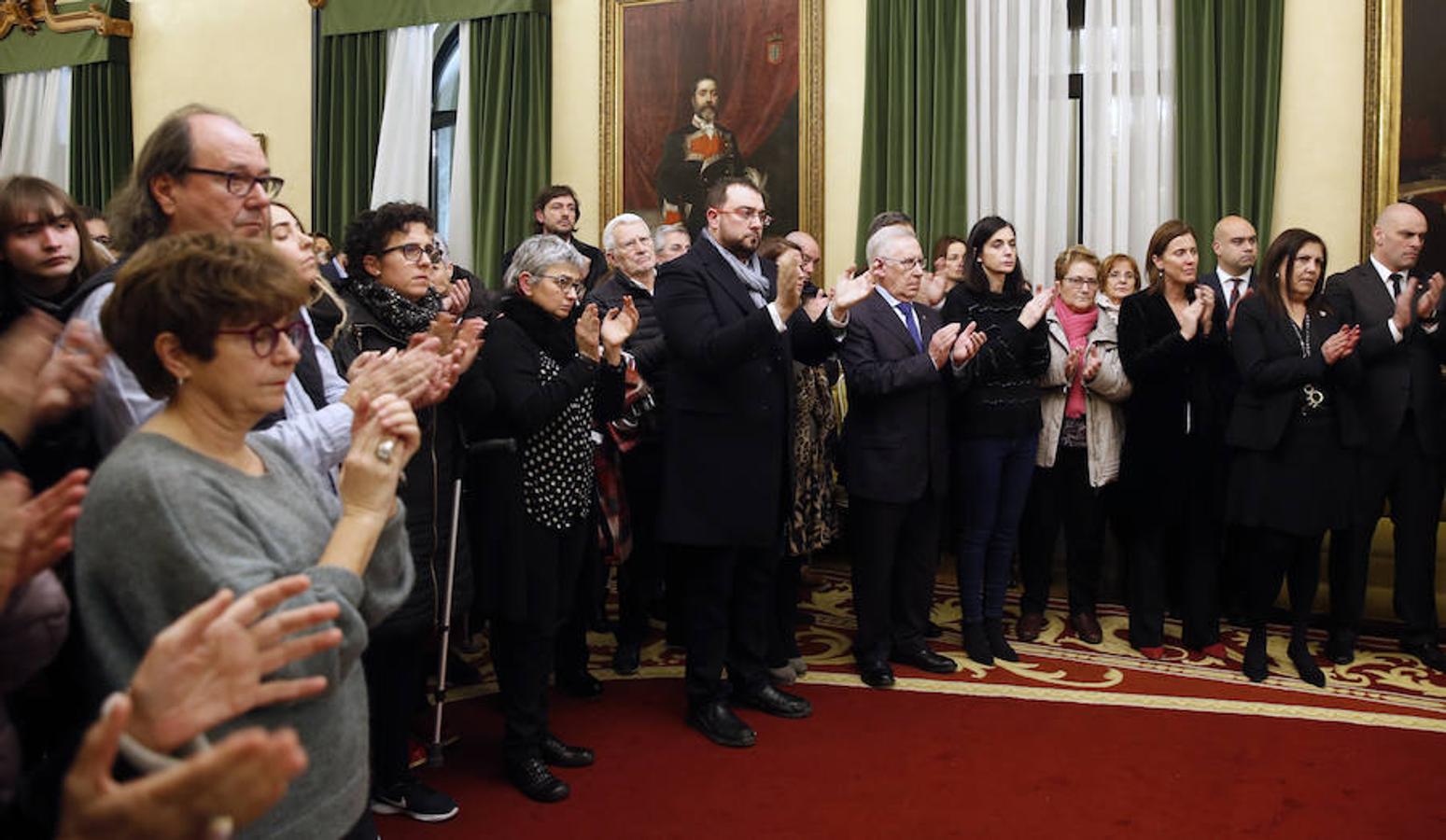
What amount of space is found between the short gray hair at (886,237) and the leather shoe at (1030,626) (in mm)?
1664

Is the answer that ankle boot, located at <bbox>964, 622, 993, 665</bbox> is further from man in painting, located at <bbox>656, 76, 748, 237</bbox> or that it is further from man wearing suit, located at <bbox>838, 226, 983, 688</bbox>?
man in painting, located at <bbox>656, 76, 748, 237</bbox>

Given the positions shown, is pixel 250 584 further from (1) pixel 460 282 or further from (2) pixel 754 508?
(1) pixel 460 282

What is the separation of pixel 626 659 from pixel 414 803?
140 centimetres

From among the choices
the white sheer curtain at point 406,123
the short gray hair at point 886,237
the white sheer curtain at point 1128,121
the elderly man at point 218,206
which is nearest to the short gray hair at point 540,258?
the elderly man at point 218,206

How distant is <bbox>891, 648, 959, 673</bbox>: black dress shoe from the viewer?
14.4ft

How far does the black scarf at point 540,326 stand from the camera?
3.35 meters

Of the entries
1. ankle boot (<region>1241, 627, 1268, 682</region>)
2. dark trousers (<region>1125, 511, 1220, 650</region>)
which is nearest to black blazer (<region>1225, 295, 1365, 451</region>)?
dark trousers (<region>1125, 511, 1220, 650</region>)

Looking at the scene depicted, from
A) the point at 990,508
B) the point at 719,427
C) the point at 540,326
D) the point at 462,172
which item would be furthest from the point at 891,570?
the point at 462,172

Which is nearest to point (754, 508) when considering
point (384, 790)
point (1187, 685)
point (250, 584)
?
point (384, 790)

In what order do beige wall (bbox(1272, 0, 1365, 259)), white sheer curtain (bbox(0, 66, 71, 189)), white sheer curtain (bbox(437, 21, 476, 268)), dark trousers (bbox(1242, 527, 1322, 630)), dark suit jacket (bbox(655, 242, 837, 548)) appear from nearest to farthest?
dark suit jacket (bbox(655, 242, 837, 548)), dark trousers (bbox(1242, 527, 1322, 630)), beige wall (bbox(1272, 0, 1365, 259)), white sheer curtain (bbox(437, 21, 476, 268)), white sheer curtain (bbox(0, 66, 71, 189))

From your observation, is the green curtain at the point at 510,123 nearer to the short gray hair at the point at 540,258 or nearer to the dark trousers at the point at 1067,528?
the dark trousers at the point at 1067,528

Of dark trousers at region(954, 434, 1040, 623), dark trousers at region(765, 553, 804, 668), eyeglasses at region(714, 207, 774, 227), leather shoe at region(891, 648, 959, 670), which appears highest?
eyeglasses at region(714, 207, 774, 227)

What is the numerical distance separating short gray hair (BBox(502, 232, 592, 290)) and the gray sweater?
166cm

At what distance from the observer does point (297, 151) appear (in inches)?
338
